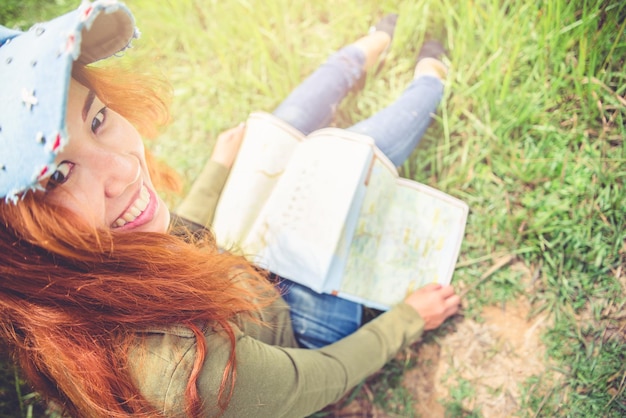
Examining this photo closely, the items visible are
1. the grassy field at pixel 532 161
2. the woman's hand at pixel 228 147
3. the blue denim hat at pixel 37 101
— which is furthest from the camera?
the woman's hand at pixel 228 147

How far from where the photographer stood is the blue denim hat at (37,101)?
741 millimetres

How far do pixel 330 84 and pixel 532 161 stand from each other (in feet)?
2.86

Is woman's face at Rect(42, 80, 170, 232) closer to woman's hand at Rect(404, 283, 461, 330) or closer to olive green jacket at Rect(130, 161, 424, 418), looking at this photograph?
olive green jacket at Rect(130, 161, 424, 418)

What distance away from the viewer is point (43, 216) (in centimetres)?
82

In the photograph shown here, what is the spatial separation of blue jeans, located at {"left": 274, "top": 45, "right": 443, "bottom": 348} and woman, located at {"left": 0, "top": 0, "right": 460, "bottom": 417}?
0.33 meters

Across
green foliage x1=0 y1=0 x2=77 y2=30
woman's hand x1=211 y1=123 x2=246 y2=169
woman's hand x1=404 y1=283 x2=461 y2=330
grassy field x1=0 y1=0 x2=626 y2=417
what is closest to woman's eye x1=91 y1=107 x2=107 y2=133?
grassy field x1=0 y1=0 x2=626 y2=417

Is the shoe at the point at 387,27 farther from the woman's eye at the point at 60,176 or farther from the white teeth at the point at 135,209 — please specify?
the woman's eye at the point at 60,176

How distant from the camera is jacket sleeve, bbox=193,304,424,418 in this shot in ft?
3.21

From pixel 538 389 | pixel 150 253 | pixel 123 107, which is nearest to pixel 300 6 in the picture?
pixel 123 107

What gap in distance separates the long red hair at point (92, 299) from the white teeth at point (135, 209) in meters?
0.05

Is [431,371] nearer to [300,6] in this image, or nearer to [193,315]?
[193,315]

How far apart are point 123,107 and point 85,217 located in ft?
1.90

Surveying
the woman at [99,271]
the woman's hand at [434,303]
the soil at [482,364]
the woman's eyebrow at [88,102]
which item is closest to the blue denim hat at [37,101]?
the woman at [99,271]

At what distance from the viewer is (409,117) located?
169 centimetres
